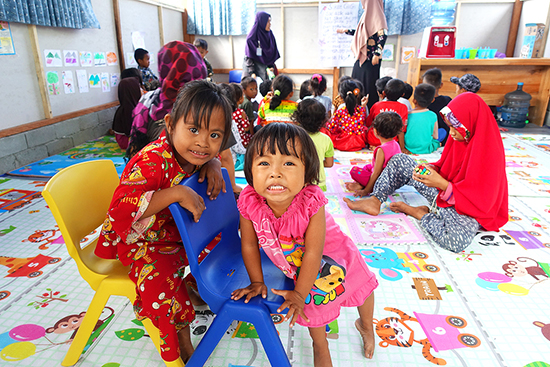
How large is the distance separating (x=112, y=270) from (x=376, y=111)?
3078 millimetres

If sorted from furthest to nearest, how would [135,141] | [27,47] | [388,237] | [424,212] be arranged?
[27,47]
[424,212]
[388,237]
[135,141]

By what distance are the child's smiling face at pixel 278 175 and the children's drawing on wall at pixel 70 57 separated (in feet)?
11.9

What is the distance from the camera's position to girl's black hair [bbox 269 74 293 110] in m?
3.17

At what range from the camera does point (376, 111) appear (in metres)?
3.57

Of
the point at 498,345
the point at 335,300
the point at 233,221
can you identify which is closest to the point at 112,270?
the point at 233,221

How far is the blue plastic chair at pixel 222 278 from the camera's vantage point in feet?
3.03

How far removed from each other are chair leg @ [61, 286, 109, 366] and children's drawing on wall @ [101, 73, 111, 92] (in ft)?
12.6

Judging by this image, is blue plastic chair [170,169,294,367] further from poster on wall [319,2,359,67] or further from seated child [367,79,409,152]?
poster on wall [319,2,359,67]

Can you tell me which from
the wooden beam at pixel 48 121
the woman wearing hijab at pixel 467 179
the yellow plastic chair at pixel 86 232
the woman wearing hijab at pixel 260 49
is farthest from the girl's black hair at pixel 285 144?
the woman wearing hijab at pixel 260 49

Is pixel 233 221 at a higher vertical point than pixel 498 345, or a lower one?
higher

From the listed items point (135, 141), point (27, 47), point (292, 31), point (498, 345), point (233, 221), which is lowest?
point (498, 345)

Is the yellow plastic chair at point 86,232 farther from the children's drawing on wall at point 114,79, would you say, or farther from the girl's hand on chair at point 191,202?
the children's drawing on wall at point 114,79

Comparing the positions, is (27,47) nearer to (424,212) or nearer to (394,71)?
(424,212)

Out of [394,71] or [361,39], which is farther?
[394,71]
